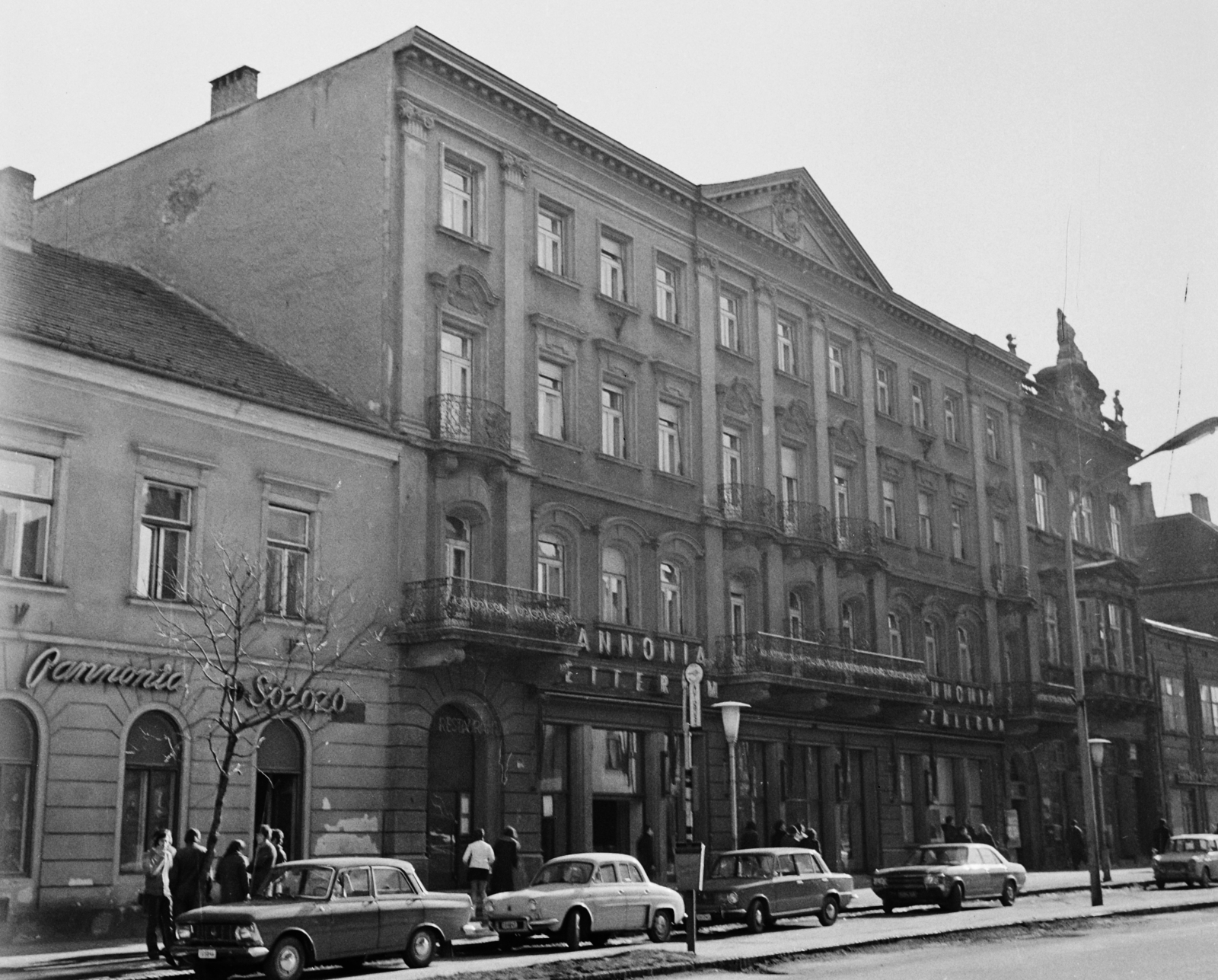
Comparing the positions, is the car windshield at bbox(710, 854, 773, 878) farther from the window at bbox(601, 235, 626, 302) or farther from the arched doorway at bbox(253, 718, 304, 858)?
the window at bbox(601, 235, 626, 302)

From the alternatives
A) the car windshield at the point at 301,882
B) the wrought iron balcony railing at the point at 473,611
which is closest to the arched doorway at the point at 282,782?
the wrought iron balcony railing at the point at 473,611

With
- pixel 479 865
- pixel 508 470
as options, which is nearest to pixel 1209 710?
pixel 508 470

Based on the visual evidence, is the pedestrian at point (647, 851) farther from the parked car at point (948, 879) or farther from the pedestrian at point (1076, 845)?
the pedestrian at point (1076, 845)

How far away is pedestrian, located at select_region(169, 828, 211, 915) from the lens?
19891mm

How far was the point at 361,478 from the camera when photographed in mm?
27297

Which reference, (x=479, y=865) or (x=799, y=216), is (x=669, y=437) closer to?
(x=799, y=216)

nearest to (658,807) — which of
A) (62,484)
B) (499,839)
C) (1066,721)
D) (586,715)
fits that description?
(586,715)

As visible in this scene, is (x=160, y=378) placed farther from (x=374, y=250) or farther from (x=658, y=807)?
(x=658, y=807)

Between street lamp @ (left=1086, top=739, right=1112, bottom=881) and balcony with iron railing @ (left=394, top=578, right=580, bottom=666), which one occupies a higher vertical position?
balcony with iron railing @ (left=394, top=578, right=580, bottom=666)

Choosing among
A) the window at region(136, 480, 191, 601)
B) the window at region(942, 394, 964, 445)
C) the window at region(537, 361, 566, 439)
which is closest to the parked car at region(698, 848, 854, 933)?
the window at region(136, 480, 191, 601)

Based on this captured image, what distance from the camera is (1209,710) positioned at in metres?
60.5

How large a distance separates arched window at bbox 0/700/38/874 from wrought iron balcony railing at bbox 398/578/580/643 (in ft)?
24.0

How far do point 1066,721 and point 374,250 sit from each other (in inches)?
1196

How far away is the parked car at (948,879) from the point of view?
1096 inches
